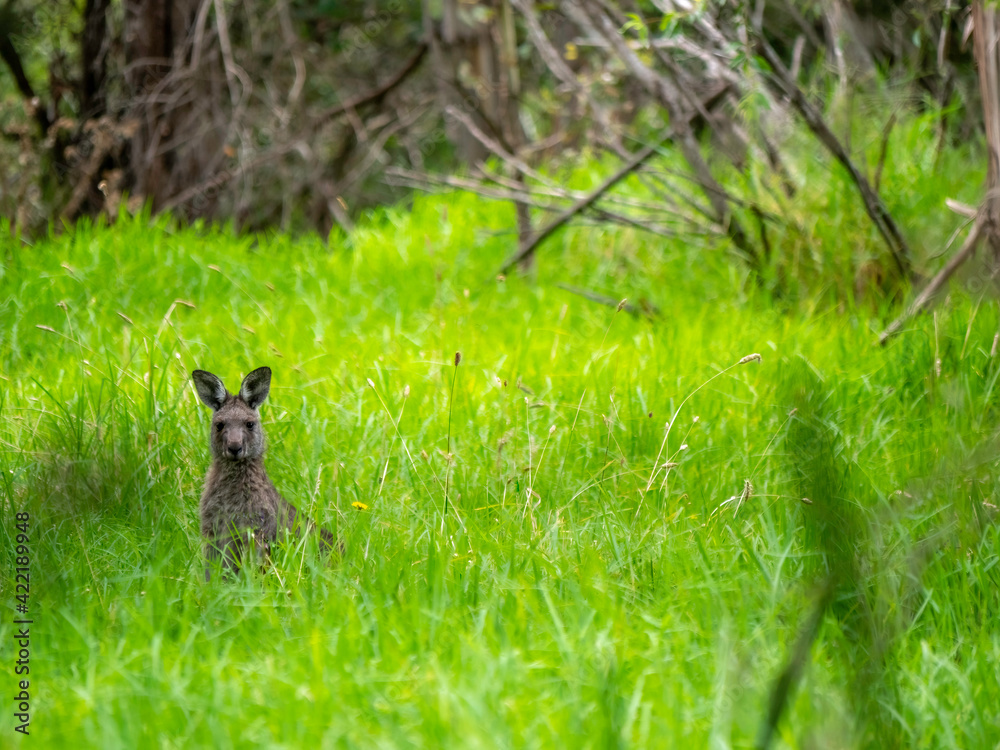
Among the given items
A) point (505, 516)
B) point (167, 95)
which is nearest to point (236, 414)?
point (505, 516)

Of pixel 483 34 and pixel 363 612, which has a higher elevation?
pixel 483 34

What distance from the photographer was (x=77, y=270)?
5820 mm

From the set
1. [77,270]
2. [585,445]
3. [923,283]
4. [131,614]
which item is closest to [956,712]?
[585,445]

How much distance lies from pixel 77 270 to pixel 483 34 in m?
5.18

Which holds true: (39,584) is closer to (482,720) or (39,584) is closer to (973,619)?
(482,720)

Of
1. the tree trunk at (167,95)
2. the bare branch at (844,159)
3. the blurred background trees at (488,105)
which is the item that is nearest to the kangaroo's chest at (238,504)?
the blurred background trees at (488,105)

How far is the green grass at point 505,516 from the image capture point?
7.49ft

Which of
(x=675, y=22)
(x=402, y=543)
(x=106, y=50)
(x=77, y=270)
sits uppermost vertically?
(x=106, y=50)

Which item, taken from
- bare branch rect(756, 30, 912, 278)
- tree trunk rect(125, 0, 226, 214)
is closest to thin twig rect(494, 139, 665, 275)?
bare branch rect(756, 30, 912, 278)

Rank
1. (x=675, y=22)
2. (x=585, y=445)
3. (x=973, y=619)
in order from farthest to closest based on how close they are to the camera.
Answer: (x=675, y=22), (x=585, y=445), (x=973, y=619)

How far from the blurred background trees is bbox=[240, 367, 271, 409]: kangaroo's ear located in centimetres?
276

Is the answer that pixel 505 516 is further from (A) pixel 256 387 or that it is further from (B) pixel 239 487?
(A) pixel 256 387

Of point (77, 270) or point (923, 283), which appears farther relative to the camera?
point (77, 270)

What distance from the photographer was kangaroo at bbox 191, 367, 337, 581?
11.1ft
